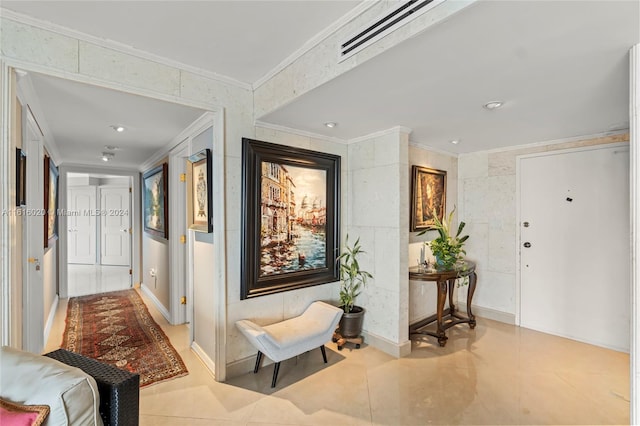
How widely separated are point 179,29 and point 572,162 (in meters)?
3.90

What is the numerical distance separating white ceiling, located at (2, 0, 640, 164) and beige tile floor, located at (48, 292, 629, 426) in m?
2.17

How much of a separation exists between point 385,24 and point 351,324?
2.57 metres

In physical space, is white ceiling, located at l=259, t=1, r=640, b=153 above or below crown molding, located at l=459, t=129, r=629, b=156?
above

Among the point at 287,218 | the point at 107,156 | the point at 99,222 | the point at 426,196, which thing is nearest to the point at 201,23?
the point at 287,218

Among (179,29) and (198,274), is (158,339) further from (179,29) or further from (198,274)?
(179,29)

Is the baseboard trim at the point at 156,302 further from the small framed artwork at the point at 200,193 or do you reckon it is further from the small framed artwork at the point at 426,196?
the small framed artwork at the point at 426,196

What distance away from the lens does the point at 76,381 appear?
3.52 feet

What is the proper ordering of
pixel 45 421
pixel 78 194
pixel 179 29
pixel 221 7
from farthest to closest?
pixel 78 194 < pixel 179 29 < pixel 221 7 < pixel 45 421

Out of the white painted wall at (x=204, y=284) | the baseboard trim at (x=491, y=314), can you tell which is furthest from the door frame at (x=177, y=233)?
A: the baseboard trim at (x=491, y=314)

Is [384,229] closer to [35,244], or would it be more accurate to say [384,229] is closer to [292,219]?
[292,219]

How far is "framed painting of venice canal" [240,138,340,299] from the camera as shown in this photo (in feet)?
8.46

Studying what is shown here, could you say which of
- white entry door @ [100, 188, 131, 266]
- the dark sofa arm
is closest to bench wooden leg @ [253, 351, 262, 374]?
the dark sofa arm

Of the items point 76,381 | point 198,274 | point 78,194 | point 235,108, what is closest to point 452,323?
point 198,274

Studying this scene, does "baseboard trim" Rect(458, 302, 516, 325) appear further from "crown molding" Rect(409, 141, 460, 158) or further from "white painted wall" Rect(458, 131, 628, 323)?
"crown molding" Rect(409, 141, 460, 158)
